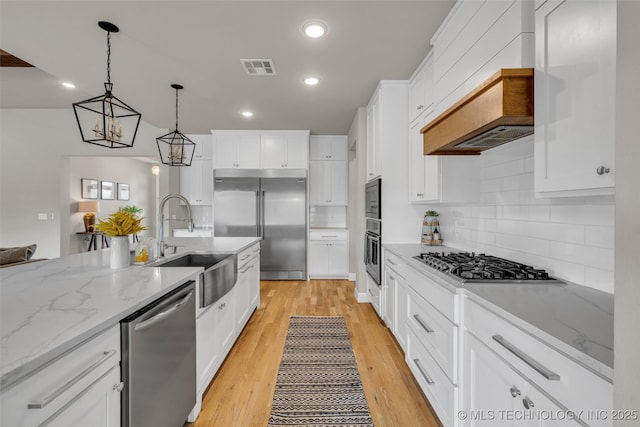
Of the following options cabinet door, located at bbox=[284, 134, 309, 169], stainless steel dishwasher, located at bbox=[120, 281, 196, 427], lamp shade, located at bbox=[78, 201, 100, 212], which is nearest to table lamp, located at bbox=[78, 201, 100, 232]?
lamp shade, located at bbox=[78, 201, 100, 212]

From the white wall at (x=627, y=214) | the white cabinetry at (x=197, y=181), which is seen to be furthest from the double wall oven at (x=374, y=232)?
the white cabinetry at (x=197, y=181)

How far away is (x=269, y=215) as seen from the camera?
5.09 metres

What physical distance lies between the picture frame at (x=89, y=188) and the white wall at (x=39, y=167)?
1.63m

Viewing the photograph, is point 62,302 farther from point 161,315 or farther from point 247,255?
point 247,255

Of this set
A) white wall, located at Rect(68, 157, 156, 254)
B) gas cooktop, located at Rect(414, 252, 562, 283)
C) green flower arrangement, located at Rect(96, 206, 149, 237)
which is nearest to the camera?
gas cooktop, located at Rect(414, 252, 562, 283)

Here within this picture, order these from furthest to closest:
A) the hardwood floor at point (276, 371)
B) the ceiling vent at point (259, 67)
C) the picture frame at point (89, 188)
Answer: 1. the picture frame at point (89, 188)
2. the ceiling vent at point (259, 67)
3. the hardwood floor at point (276, 371)

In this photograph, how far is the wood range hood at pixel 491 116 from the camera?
1.27 m

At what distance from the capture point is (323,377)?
2.15 metres

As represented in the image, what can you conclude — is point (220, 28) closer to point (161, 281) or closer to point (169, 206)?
point (161, 281)

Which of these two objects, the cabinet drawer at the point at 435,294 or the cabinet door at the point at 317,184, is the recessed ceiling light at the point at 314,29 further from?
the cabinet door at the point at 317,184

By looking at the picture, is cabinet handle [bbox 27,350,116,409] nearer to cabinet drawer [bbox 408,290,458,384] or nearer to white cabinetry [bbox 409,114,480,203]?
cabinet drawer [bbox 408,290,458,384]

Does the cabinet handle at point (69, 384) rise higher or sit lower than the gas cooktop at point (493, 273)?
lower

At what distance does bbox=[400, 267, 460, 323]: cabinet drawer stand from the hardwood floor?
27.4 inches

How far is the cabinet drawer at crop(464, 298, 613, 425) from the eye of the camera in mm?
739
